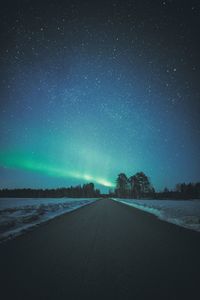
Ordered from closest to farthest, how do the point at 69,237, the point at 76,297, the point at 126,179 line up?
the point at 76,297, the point at 69,237, the point at 126,179

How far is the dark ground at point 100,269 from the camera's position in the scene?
3.38m

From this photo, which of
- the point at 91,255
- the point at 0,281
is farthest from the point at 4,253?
the point at 91,255

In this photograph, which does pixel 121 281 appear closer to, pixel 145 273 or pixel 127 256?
pixel 145 273

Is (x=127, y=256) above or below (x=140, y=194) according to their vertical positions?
below

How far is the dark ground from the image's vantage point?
11.1 feet

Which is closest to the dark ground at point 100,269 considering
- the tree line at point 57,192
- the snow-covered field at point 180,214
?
the snow-covered field at point 180,214

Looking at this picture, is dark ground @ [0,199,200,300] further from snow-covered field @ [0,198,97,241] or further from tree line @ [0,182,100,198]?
tree line @ [0,182,100,198]

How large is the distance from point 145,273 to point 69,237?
4544 mm

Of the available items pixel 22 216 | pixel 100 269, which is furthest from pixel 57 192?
pixel 100 269

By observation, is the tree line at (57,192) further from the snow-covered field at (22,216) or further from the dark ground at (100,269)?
the dark ground at (100,269)

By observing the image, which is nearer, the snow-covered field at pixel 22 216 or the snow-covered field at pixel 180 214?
the snow-covered field at pixel 22 216

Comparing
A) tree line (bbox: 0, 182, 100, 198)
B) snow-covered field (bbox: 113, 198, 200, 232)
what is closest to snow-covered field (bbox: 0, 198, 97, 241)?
snow-covered field (bbox: 113, 198, 200, 232)

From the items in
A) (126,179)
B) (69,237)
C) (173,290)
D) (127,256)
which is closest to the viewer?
(173,290)

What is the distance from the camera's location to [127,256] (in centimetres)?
551
